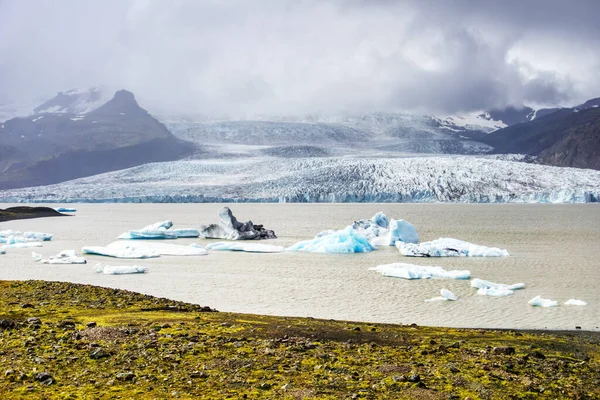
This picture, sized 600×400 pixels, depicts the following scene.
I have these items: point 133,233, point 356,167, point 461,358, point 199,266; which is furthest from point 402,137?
point 461,358

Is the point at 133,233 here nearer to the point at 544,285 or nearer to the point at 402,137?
the point at 544,285

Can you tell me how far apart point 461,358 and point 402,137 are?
148107 millimetres

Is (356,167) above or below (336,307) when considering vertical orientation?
above

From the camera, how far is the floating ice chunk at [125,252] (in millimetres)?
24688

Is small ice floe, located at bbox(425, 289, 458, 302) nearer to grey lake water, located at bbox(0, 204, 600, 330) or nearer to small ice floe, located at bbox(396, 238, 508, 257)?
grey lake water, located at bbox(0, 204, 600, 330)

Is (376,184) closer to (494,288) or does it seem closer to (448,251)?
(448,251)

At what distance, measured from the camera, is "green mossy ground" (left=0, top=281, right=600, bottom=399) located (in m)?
5.71

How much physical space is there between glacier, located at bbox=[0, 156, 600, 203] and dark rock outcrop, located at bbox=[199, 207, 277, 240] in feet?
133

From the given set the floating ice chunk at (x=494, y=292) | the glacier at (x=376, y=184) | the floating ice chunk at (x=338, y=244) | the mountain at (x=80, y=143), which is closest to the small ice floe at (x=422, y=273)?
the floating ice chunk at (x=494, y=292)

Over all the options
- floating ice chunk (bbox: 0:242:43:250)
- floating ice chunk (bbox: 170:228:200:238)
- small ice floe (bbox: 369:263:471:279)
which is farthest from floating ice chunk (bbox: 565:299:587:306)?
floating ice chunk (bbox: 170:228:200:238)

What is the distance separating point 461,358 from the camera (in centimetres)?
709

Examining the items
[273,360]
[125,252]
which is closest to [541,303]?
[273,360]

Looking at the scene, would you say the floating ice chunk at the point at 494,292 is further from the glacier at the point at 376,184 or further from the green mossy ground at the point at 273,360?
the glacier at the point at 376,184

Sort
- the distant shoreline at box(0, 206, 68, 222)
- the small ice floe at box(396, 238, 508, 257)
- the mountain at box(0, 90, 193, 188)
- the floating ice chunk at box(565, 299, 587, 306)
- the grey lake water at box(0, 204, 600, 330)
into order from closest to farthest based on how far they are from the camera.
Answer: the grey lake water at box(0, 204, 600, 330) < the floating ice chunk at box(565, 299, 587, 306) < the small ice floe at box(396, 238, 508, 257) < the distant shoreline at box(0, 206, 68, 222) < the mountain at box(0, 90, 193, 188)
